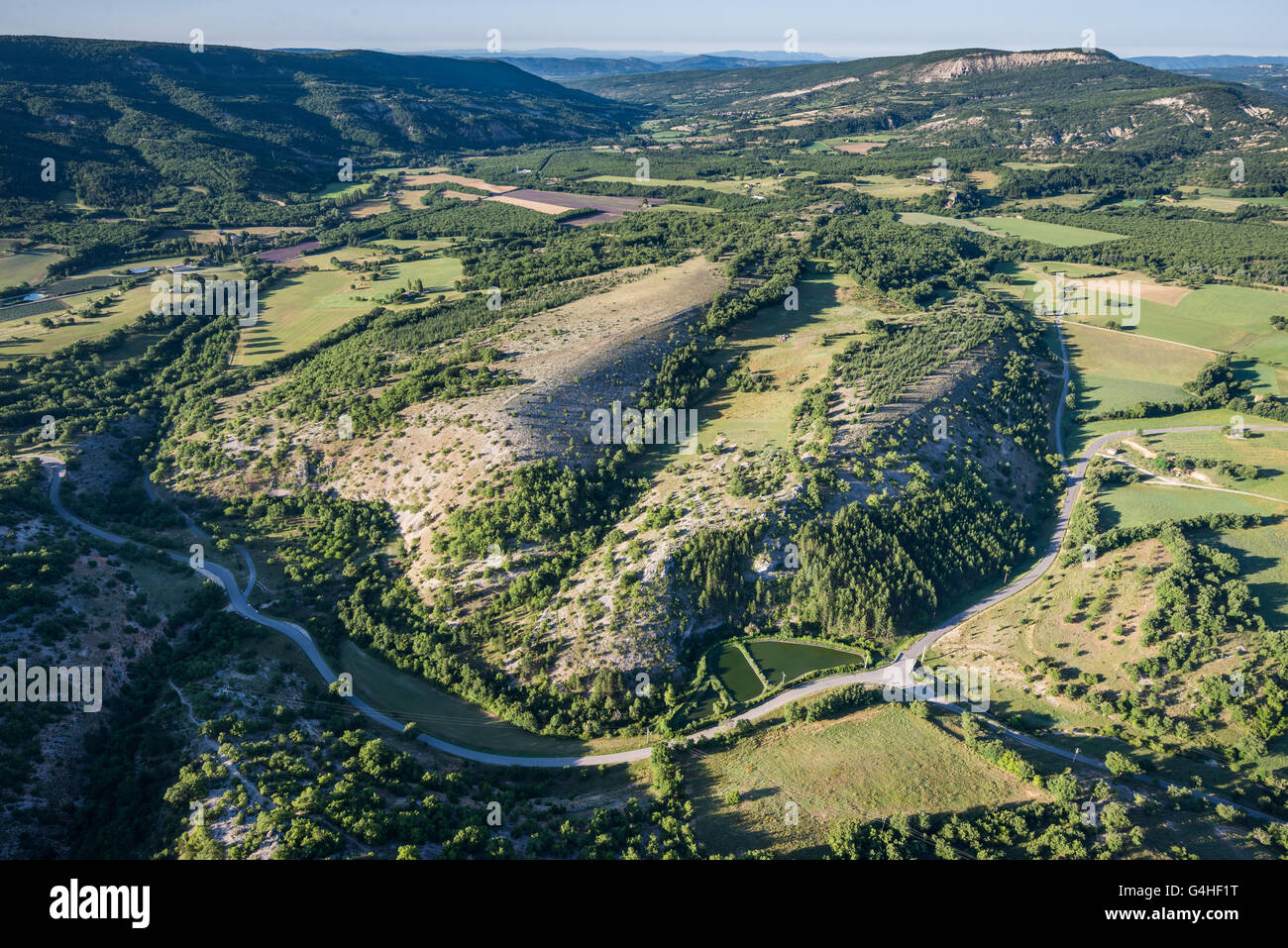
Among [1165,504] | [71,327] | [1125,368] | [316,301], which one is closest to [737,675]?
[1165,504]

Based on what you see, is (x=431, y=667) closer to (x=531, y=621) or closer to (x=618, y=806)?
(x=531, y=621)

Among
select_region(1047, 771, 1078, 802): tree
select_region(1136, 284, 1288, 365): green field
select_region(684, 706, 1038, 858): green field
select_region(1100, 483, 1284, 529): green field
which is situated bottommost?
select_region(684, 706, 1038, 858): green field

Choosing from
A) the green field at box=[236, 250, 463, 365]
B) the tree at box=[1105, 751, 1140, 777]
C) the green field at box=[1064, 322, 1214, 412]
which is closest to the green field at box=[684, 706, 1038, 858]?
the tree at box=[1105, 751, 1140, 777]

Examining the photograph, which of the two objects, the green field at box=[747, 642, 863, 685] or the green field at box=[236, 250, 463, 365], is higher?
the green field at box=[236, 250, 463, 365]

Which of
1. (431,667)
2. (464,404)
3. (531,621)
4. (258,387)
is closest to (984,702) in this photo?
(531,621)

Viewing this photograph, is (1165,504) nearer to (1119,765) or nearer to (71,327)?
(1119,765)

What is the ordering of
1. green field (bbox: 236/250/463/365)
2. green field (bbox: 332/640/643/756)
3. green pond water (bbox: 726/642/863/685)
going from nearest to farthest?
green field (bbox: 332/640/643/756), green pond water (bbox: 726/642/863/685), green field (bbox: 236/250/463/365)

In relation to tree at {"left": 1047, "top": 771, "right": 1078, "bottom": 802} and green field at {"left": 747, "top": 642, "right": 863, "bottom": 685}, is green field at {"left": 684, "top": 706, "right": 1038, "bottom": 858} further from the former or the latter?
green field at {"left": 747, "top": 642, "right": 863, "bottom": 685}
